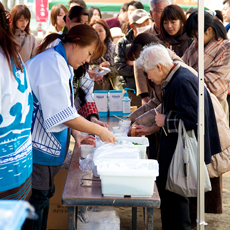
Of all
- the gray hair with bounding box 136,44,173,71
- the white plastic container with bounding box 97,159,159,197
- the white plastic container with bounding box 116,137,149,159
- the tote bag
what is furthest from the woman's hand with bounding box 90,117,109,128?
the white plastic container with bounding box 97,159,159,197

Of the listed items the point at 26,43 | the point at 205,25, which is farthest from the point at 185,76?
the point at 26,43

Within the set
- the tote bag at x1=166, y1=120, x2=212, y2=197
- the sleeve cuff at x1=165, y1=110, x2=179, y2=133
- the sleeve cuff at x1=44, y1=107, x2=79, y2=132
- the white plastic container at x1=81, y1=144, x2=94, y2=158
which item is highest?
the sleeve cuff at x1=44, y1=107, x2=79, y2=132

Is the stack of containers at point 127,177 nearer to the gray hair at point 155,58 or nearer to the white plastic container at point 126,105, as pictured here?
the gray hair at point 155,58

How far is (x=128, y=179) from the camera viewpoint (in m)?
1.48

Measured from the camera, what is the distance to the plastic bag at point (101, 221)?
208cm

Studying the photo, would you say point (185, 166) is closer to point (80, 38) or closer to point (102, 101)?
point (80, 38)

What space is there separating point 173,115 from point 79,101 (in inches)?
35.3

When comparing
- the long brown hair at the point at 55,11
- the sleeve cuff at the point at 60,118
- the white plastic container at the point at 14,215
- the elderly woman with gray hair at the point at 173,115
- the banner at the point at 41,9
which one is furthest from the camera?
the banner at the point at 41,9

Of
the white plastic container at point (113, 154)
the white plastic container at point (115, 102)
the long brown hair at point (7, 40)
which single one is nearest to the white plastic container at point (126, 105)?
the white plastic container at point (115, 102)

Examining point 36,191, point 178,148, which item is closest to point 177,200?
point 178,148

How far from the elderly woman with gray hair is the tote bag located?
81mm

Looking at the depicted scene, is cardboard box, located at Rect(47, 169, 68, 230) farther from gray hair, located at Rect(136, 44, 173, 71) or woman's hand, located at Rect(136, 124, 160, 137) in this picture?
gray hair, located at Rect(136, 44, 173, 71)

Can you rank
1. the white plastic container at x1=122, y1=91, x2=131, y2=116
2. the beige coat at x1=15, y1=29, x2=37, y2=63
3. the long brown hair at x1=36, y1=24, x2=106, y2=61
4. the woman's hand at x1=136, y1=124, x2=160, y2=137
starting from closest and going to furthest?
the long brown hair at x1=36, y1=24, x2=106, y2=61
the woman's hand at x1=136, y1=124, x2=160, y2=137
the white plastic container at x1=122, y1=91, x2=131, y2=116
the beige coat at x1=15, y1=29, x2=37, y2=63

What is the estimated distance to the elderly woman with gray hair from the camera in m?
2.14
